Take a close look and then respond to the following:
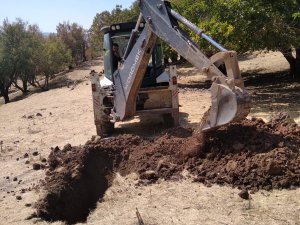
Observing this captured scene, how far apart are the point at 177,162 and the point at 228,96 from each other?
1490 mm

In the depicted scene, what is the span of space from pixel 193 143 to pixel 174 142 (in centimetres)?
54

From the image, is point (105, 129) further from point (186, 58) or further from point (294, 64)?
point (294, 64)

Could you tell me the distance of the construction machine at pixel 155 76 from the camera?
6211 millimetres

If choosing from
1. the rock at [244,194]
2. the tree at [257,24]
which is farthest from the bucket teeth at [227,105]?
the tree at [257,24]

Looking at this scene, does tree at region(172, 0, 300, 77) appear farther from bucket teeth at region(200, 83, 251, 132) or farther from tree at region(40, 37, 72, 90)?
tree at region(40, 37, 72, 90)

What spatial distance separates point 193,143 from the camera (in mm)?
7094

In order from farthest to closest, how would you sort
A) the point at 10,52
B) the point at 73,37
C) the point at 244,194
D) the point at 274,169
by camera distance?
the point at 73,37 → the point at 10,52 → the point at 274,169 → the point at 244,194

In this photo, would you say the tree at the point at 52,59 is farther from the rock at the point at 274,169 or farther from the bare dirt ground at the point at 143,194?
the rock at the point at 274,169

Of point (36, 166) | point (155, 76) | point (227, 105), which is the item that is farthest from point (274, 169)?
point (155, 76)

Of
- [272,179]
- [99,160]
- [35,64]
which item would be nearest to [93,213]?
[99,160]

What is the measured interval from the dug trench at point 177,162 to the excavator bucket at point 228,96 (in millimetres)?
540

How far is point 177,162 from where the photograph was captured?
22.8 ft

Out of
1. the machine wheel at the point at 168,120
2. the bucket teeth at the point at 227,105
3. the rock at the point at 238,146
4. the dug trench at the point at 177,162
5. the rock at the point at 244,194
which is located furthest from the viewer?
the machine wheel at the point at 168,120

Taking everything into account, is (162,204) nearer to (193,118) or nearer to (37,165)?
(37,165)
